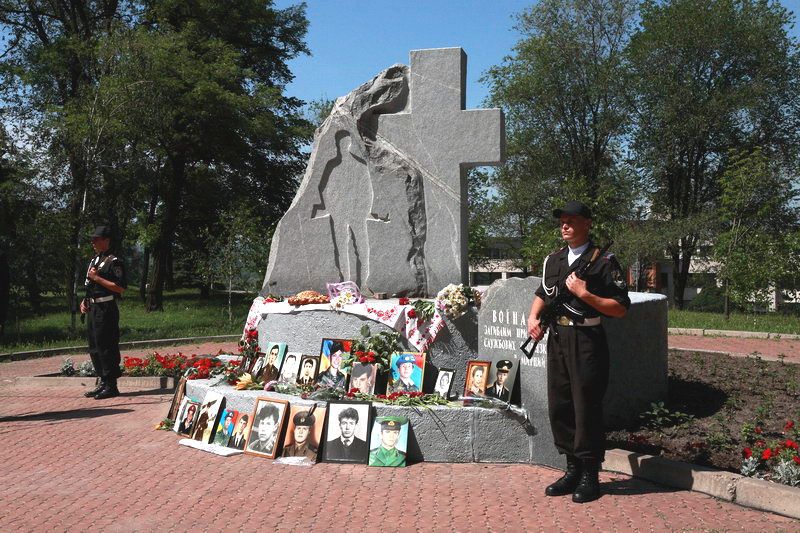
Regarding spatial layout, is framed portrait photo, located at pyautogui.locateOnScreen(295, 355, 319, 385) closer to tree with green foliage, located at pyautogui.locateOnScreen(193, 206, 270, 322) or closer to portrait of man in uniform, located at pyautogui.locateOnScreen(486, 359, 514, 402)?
portrait of man in uniform, located at pyautogui.locateOnScreen(486, 359, 514, 402)

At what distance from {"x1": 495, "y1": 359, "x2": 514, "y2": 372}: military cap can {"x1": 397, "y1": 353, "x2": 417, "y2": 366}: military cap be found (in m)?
0.88

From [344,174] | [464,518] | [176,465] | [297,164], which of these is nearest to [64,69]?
[297,164]

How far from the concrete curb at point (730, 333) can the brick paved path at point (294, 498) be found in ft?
34.6

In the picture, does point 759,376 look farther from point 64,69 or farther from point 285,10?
point 285,10

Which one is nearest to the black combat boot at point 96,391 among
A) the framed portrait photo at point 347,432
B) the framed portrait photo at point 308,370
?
the framed portrait photo at point 308,370

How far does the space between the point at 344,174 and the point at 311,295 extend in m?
1.48

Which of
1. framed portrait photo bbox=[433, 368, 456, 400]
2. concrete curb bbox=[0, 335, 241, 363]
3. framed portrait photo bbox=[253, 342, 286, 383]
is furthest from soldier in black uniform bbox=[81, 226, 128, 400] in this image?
concrete curb bbox=[0, 335, 241, 363]

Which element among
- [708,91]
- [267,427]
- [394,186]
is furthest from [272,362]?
[708,91]

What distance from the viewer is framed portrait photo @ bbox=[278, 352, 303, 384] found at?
719cm

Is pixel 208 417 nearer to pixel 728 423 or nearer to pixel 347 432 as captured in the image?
pixel 347 432

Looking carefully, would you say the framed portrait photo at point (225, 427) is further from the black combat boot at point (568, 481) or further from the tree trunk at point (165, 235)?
the tree trunk at point (165, 235)

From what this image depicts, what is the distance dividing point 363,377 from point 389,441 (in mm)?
1000

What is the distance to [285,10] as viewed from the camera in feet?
107

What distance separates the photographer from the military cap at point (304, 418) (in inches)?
241
